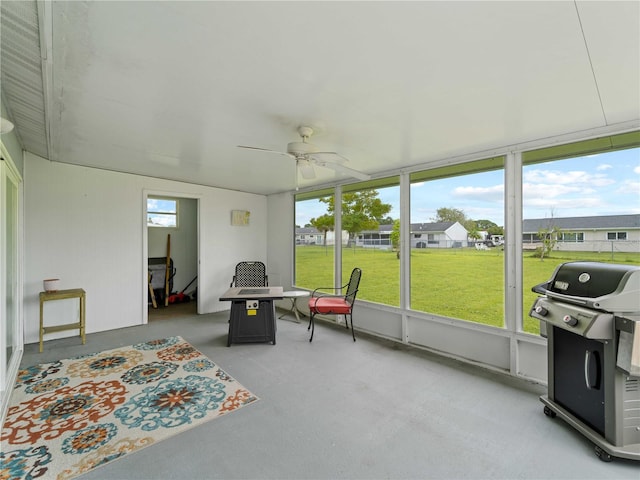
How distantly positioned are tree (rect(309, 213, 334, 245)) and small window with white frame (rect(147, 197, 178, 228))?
3.35 meters

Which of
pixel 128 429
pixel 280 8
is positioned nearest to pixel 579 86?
pixel 280 8

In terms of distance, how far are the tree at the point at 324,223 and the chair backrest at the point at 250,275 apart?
1364 mm

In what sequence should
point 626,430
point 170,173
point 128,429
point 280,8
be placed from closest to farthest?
point 280,8, point 626,430, point 128,429, point 170,173

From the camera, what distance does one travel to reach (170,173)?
4340 millimetres

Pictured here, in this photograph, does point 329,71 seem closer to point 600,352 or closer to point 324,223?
point 600,352

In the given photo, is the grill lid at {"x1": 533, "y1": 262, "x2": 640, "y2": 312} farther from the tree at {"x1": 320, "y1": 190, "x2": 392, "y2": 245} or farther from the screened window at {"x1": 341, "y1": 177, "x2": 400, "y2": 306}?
the tree at {"x1": 320, "y1": 190, "x2": 392, "y2": 245}

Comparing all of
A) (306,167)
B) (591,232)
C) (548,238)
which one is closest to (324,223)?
(306,167)

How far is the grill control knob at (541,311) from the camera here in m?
2.10

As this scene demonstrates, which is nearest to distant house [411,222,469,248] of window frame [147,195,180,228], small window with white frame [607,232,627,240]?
small window with white frame [607,232,627,240]

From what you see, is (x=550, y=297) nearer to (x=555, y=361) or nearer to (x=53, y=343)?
(x=555, y=361)

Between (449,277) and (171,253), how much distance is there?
587 centimetres

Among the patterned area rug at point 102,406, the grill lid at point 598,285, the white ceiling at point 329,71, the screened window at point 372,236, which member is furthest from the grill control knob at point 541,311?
the patterned area rug at point 102,406

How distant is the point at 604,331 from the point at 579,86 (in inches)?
61.5

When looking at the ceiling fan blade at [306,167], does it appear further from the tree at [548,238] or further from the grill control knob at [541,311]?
the tree at [548,238]
